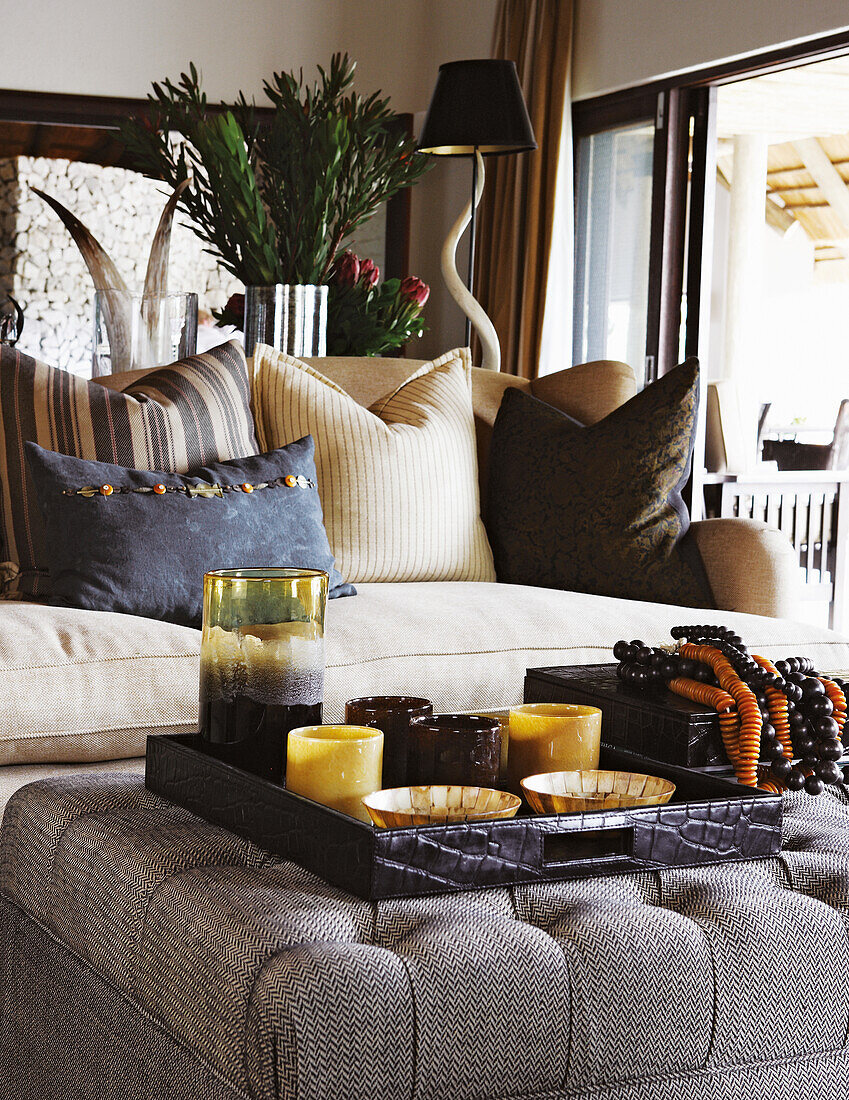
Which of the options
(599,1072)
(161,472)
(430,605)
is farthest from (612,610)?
(599,1072)

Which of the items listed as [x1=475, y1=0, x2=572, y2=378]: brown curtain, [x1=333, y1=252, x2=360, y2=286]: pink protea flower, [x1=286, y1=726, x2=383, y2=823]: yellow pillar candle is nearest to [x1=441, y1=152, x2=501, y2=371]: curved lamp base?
[x1=333, y1=252, x2=360, y2=286]: pink protea flower

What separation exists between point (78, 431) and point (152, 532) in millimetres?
314

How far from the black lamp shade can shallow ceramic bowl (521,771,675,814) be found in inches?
119

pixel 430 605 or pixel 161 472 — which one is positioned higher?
pixel 161 472

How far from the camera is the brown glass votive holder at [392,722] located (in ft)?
3.98

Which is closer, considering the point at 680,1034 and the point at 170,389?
the point at 680,1034

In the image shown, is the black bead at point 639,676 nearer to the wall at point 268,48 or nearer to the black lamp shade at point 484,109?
the black lamp shade at point 484,109

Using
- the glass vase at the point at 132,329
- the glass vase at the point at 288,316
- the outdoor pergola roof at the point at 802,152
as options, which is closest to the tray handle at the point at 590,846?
the glass vase at the point at 132,329

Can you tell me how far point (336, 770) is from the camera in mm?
1110

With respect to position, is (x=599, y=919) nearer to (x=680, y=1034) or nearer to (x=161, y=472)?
(x=680, y=1034)

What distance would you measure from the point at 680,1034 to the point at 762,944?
0.10 m

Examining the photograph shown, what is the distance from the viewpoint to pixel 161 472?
2350 millimetres

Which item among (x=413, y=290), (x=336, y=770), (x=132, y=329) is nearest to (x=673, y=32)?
(x=413, y=290)

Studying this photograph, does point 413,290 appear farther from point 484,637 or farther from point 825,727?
point 825,727
